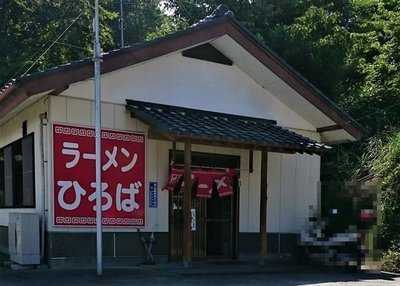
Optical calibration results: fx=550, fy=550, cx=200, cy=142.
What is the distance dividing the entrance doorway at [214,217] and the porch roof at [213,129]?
90 centimetres

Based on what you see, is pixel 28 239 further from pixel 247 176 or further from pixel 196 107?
pixel 247 176

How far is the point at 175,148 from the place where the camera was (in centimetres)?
1175

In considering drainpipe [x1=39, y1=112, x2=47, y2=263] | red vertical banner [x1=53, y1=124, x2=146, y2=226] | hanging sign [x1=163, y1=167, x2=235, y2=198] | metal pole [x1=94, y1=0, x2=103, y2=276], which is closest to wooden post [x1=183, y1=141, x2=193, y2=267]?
Answer: hanging sign [x1=163, y1=167, x2=235, y2=198]

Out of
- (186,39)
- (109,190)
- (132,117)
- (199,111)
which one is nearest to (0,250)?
(109,190)

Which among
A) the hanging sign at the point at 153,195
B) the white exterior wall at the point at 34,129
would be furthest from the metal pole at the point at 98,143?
the hanging sign at the point at 153,195

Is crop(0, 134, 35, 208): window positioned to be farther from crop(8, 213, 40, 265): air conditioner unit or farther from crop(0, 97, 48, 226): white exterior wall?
crop(8, 213, 40, 265): air conditioner unit

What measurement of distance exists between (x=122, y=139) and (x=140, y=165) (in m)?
0.67

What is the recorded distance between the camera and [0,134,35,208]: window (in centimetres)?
1150

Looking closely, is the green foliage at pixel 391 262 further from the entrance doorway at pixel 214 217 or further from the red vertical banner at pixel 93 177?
the red vertical banner at pixel 93 177

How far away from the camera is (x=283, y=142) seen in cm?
1148

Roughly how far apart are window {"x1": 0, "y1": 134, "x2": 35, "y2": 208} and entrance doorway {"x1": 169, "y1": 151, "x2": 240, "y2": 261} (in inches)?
120

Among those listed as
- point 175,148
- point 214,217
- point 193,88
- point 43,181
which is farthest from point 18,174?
point 214,217

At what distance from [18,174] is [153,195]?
11.2 feet

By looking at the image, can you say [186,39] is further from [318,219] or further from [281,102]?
[318,219]
